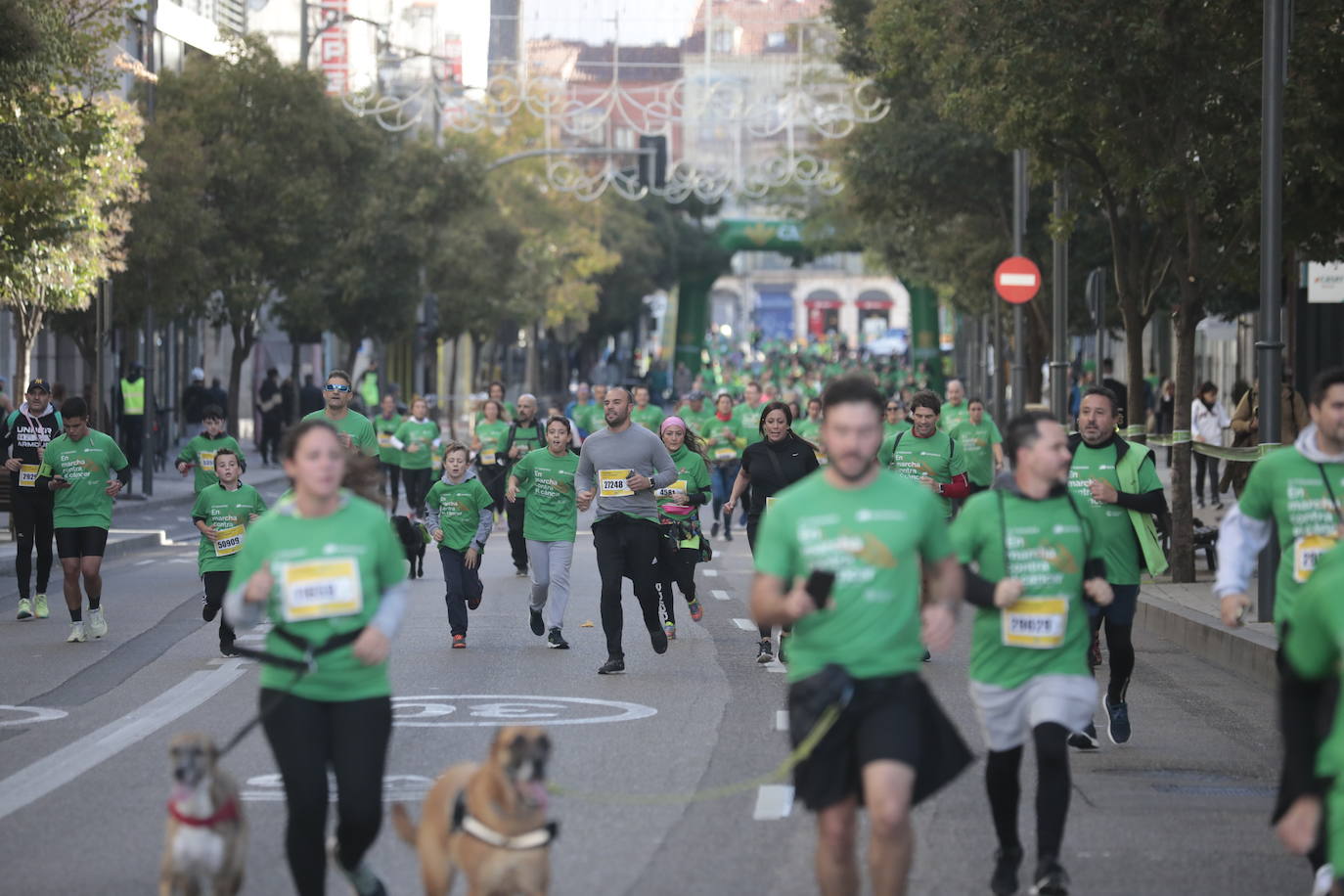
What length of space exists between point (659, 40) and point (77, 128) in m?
16.1

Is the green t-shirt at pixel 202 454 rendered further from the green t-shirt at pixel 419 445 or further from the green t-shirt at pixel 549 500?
the green t-shirt at pixel 419 445

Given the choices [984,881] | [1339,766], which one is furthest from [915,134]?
[1339,766]

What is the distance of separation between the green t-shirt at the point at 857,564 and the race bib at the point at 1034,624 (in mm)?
1278

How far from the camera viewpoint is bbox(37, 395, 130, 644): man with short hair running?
50.5ft

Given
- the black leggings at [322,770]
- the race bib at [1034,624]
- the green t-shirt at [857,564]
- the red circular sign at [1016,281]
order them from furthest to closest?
the red circular sign at [1016,281]
the race bib at [1034,624]
the black leggings at [322,770]
the green t-shirt at [857,564]

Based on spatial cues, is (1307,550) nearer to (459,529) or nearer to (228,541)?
(228,541)

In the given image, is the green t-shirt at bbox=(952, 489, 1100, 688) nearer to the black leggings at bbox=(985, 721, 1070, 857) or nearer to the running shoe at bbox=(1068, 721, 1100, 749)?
the black leggings at bbox=(985, 721, 1070, 857)

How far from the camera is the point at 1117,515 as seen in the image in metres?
10.5

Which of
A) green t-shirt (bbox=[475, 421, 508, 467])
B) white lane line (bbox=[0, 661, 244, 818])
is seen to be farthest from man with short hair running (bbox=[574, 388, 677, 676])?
green t-shirt (bbox=[475, 421, 508, 467])

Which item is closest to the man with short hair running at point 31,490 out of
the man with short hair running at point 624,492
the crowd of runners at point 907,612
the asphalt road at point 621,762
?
the asphalt road at point 621,762

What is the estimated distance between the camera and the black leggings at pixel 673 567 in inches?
586

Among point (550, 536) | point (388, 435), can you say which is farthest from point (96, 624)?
point (388, 435)

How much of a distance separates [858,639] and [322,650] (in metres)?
1.54

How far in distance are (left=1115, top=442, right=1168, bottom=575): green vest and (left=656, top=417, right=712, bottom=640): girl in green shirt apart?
14.3 ft
